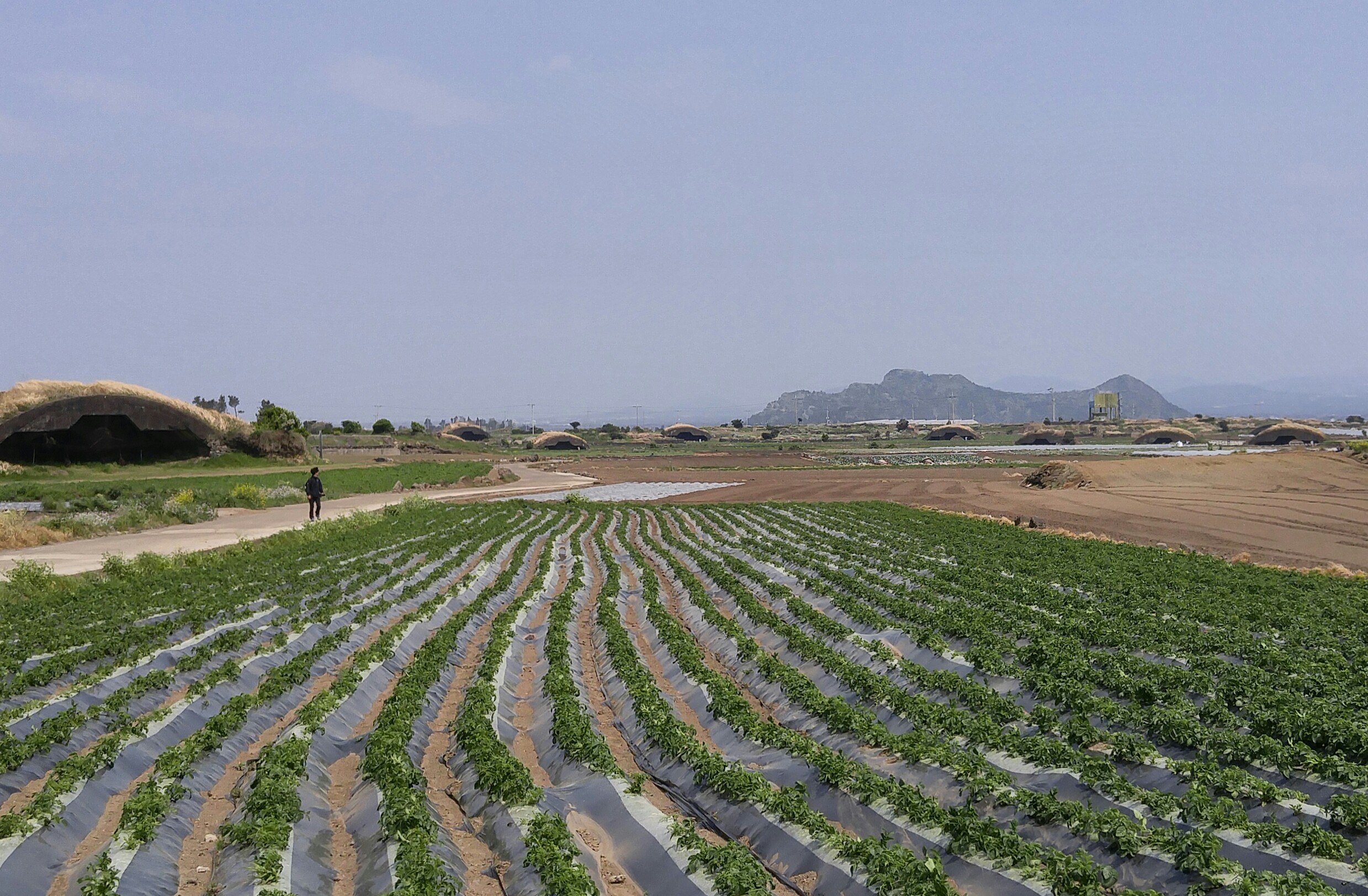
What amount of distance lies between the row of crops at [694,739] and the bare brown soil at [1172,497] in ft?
39.2

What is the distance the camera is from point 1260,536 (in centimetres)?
3086

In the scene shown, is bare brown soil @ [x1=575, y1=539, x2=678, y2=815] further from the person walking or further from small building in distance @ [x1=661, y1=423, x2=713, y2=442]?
small building in distance @ [x1=661, y1=423, x2=713, y2=442]

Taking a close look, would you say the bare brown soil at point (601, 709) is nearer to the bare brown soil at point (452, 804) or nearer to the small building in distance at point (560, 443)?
the bare brown soil at point (452, 804)

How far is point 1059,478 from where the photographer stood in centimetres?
5322

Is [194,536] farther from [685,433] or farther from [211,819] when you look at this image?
[685,433]

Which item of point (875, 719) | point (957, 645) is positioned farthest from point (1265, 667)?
point (875, 719)

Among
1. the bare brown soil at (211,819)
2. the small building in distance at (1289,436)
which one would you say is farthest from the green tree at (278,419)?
the small building in distance at (1289,436)

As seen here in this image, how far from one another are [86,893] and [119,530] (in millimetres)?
30469

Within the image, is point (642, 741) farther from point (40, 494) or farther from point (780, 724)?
point (40, 494)

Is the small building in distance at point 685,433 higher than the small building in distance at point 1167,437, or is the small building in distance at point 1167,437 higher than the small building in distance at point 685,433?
the small building in distance at point 685,433

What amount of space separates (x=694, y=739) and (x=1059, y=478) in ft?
158

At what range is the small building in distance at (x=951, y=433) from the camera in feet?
561

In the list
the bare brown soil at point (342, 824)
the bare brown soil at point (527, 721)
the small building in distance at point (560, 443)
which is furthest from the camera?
the small building in distance at point (560, 443)

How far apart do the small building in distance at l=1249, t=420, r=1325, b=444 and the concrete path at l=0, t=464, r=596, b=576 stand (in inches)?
3989
